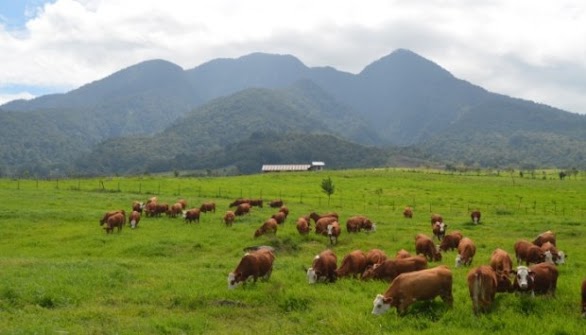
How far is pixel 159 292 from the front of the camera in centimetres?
1644

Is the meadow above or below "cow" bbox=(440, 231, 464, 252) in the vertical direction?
below

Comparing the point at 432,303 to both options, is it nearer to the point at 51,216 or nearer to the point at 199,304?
the point at 199,304

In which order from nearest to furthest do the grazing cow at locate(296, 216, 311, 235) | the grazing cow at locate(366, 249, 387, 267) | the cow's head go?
the cow's head
the grazing cow at locate(366, 249, 387, 267)
the grazing cow at locate(296, 216, 311, 235)

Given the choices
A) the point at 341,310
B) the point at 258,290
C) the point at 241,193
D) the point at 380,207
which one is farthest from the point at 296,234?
the point at 241,193

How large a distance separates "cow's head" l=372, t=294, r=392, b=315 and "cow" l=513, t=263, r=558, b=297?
11.9 ft

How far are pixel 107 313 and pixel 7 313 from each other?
2.59 m

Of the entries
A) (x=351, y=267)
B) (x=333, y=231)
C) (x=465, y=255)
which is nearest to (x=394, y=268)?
(x=351, y=267)

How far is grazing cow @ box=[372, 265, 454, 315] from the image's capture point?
13383 mm

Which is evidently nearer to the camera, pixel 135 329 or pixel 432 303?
pixel 135 329

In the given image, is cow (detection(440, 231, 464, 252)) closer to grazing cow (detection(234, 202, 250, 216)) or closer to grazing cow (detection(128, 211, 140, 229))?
grazing cow (detection(234, 202, 250, 216))

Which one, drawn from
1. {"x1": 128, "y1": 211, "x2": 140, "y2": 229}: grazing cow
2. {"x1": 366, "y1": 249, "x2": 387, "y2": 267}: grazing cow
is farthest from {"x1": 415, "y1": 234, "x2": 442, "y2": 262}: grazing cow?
{"x1": 128, "y1": 211, "x2": 140, "y2": 229}: grazing cow

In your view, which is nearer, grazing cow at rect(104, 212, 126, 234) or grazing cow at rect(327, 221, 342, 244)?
grazing cow at rect(327, 221, 342, 244)

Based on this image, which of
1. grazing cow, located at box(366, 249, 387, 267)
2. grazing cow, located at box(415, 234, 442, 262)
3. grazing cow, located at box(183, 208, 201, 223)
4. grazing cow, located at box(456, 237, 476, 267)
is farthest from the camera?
grazing cow, located at box(183, 208, 201, 223)

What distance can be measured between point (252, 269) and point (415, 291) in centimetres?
580
